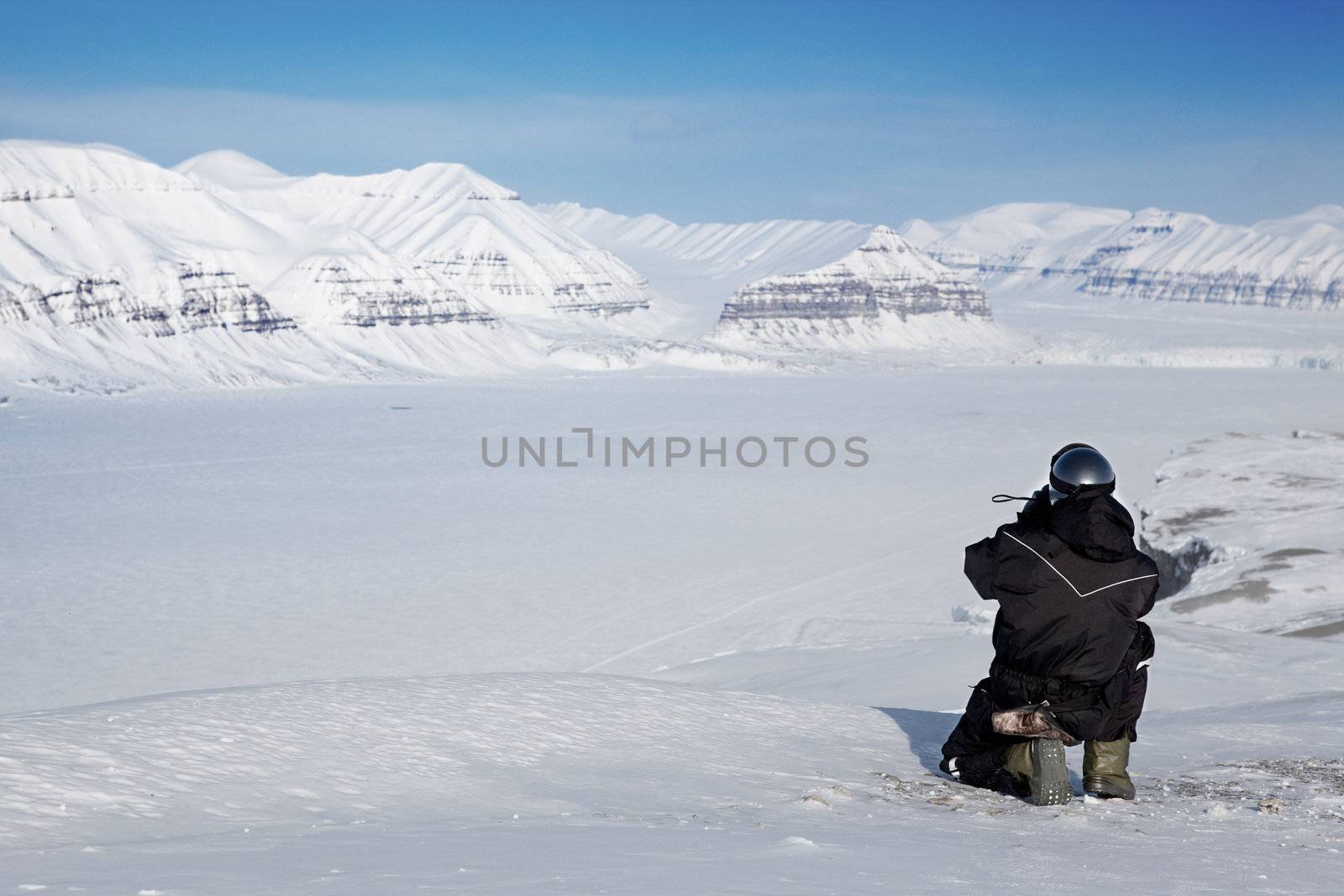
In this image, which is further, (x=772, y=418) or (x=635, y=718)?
(x=772, y=418)

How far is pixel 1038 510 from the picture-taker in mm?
5047

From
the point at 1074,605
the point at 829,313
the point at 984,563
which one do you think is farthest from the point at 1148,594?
the point at 829,313

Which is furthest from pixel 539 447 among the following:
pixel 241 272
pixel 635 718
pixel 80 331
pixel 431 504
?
pixel 241 272

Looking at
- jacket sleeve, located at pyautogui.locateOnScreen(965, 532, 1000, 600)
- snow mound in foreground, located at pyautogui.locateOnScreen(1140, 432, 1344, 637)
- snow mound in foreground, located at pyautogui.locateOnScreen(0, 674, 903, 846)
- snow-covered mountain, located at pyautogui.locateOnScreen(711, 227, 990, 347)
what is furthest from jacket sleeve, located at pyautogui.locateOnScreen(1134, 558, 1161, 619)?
snow-covered mountain, located at pyautogui.locateOnScreen(711, 227, 990, 347)

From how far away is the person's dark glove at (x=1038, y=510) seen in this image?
16.5 feet

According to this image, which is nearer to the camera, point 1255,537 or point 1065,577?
point 1065,577

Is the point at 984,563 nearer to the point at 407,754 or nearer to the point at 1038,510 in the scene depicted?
the point at 1038,510

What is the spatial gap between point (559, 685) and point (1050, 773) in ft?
10.8

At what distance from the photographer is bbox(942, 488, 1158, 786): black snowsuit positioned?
492cm

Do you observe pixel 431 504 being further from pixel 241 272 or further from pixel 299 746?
pixel 241 272

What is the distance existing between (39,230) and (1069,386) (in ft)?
310

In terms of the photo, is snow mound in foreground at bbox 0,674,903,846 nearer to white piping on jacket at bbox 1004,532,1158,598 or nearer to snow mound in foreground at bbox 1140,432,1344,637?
white piping on jacket at bbox 1004,532,1158,598

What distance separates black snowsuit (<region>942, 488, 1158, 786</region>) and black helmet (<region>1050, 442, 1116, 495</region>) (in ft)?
0.12

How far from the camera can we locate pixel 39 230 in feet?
405
